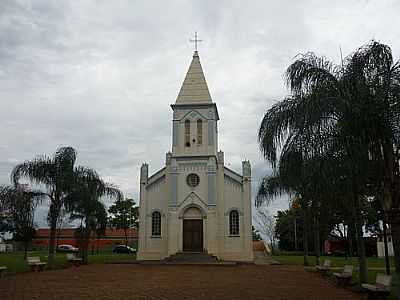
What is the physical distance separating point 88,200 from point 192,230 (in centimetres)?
882

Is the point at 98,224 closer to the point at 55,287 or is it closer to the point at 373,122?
the point at 55,287

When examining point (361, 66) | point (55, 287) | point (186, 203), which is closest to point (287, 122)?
point (361, 66)

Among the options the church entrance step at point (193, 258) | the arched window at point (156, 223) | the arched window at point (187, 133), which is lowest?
the church entrance step at point (193, 258)

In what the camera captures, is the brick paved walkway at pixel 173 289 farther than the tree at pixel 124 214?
No

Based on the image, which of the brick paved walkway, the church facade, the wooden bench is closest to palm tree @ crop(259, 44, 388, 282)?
the wooden bench

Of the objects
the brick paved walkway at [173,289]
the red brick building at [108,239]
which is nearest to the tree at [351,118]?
the brick paved walkway at [173,289]

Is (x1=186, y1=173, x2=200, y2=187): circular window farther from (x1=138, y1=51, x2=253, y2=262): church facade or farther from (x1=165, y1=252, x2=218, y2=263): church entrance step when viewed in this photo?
(x1=165, y1=252, x2=218, y2=263): church entrance step

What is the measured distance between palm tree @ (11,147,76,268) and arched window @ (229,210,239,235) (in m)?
13.1

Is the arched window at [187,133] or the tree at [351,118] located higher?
the arched window at [187,133]

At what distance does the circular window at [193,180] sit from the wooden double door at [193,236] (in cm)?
273

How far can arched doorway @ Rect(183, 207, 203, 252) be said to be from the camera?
34.2 meters

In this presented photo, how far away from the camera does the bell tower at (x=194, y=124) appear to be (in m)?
36.0

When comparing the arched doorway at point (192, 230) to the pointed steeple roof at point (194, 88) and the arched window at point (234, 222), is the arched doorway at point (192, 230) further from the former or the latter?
the pointed steeple roof at point (194, 88)

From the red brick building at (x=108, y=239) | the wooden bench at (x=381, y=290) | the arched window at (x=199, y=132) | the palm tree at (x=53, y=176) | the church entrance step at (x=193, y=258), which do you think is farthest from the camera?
the red brick building at (x=108, y=239)
